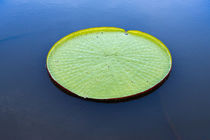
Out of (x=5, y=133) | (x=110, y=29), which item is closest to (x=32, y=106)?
(x=5, y=133)

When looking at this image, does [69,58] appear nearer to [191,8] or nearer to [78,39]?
[78,39]

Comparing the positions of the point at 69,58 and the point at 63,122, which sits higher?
the point at 69,58

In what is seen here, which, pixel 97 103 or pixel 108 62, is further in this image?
pixel 108 62

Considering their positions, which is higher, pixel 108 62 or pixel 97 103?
pixel 108 62

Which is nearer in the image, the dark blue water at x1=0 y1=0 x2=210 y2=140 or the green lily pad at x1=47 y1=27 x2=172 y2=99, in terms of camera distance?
the dark blue water at x1=0 y1=0 x2=210 y2=140
